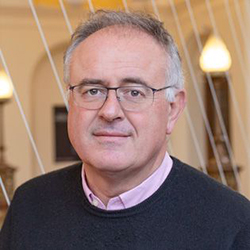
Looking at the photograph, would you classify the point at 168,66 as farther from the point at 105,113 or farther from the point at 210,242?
the point at 210,242

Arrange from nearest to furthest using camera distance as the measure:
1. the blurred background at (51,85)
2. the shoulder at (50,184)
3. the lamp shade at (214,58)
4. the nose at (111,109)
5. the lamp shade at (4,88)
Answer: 1. the nose at (111,109)
2. the shoulder at (50,184)
3. the lamp shade at (214,58)
4. the lamp shade at (4,88)
5. the blurred background at (51,85)

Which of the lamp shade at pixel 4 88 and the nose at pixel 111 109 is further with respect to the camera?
the lamp shade at pixel 4 88

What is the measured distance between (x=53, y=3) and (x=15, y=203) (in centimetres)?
734

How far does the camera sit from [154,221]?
1.20 meters

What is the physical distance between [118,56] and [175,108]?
157mm

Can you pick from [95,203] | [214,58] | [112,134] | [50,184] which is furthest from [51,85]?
[112,134]

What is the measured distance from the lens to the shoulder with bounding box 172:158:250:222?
119 centimetres

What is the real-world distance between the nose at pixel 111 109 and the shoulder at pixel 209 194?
8.6 inches

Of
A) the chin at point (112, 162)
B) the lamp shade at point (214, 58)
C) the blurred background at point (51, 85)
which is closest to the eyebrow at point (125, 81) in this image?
the chin at point (112, 162)

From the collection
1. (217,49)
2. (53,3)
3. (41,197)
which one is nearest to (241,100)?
(217,49)

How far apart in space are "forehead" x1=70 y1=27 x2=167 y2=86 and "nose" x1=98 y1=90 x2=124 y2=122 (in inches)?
1.2

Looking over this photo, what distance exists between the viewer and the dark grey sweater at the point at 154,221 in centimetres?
117

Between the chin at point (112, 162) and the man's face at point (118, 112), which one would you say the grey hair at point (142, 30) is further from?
the chin at point (112, 162)

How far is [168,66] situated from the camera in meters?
1.17
